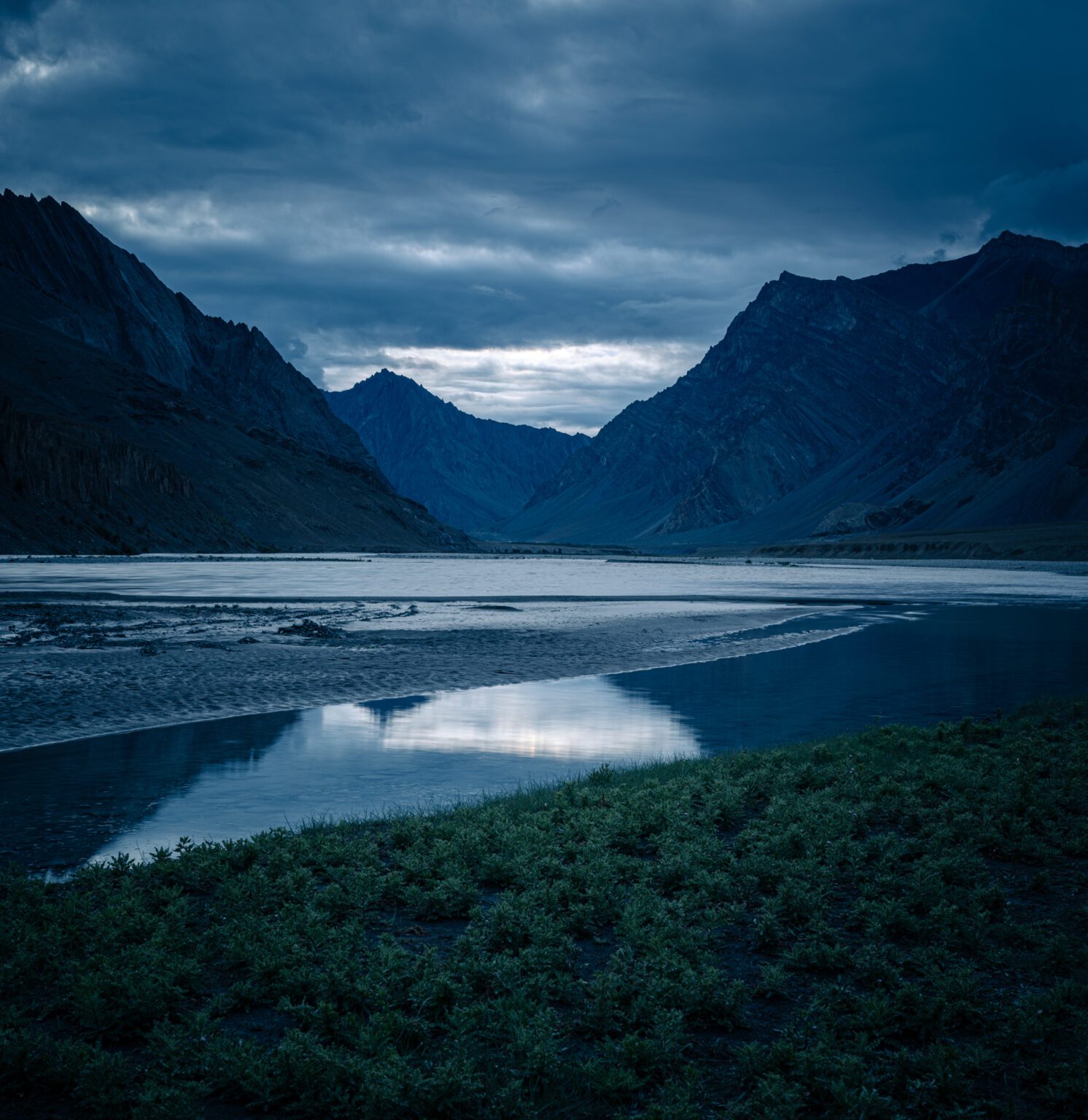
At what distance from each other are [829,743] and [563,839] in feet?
29.8

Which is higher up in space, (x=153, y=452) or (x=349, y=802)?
(x=153, y=452)

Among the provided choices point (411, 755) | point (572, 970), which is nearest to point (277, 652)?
point (411, 755)

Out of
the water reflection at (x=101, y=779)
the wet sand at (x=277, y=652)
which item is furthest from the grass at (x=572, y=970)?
the wet sand at (x=277, y=652)

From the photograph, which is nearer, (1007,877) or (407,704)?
(1007,877)

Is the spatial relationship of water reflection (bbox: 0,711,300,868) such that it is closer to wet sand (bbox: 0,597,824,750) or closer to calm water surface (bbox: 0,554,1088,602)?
wet sand (bbox: 0,597,824,750)

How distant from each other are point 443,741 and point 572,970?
41.7 feet

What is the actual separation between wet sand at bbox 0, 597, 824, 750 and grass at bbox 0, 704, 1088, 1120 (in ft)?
38.6

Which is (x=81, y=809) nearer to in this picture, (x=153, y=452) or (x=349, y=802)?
(x=349, y=802)

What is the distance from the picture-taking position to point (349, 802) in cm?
1683

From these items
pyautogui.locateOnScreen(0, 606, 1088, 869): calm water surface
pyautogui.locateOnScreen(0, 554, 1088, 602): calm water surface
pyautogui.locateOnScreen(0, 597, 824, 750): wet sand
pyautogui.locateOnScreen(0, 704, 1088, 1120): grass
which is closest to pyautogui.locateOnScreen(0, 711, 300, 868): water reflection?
pyautogui.locateOnScreen(0, 606, 1088, 869): calm water surface

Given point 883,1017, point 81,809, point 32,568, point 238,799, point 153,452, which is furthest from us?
point 153,452

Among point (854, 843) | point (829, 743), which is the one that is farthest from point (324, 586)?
point (854, 843)

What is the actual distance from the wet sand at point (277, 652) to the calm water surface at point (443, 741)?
2044mm

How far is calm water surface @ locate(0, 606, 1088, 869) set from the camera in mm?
15617
